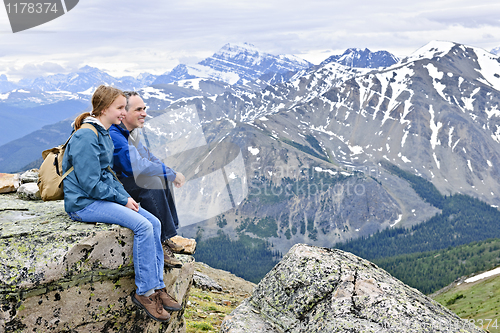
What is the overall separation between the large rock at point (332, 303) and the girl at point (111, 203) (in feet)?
9.45

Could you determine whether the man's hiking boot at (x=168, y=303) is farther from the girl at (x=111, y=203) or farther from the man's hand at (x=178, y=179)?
the man's hand at (x=178, y=179)

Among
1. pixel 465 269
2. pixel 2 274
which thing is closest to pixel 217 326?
pixel 2 274

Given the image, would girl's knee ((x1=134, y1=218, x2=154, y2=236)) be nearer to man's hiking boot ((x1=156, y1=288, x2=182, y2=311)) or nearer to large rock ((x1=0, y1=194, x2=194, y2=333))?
large rock ((x1=0, y1=194, x2=194, y2=333))

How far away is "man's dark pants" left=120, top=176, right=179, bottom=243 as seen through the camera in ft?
32.7

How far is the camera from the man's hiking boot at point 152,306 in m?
9.21

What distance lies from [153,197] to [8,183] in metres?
9.62

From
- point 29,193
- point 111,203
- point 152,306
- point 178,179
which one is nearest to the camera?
point 111,203

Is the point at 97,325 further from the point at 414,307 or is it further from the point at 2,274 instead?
the point at 414,307

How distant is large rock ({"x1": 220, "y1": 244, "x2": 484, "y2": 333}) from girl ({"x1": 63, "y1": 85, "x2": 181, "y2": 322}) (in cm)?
288

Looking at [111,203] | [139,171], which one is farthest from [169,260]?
[139,171]

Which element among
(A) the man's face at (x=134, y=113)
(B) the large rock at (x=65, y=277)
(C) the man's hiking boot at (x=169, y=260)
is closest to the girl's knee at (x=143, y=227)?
(B) the large rock at (x=65, y=277)

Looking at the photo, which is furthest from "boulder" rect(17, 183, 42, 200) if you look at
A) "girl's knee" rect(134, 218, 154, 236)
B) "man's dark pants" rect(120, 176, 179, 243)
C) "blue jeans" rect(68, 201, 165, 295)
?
"girl's knee" rect(134, 218, 154, 236)

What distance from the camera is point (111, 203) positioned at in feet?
29.6

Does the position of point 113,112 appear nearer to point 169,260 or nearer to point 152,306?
point 169,260
